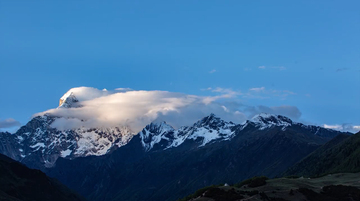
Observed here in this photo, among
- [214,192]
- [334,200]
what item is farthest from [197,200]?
[334,200]

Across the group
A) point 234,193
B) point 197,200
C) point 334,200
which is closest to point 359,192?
point 334,200

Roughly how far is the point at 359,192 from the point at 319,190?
51.2 ft

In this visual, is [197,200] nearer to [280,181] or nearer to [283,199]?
[283,199]

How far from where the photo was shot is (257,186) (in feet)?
608

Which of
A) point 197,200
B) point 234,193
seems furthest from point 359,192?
point 197,200

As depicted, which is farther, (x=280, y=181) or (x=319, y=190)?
(x=280, y=181)

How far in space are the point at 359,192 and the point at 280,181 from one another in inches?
1366

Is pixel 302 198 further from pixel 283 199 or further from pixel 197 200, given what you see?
pixel 197 200

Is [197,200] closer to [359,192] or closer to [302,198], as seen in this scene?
[302,198]

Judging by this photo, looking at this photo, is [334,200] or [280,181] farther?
[280,181]

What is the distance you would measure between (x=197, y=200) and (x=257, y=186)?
119 feet

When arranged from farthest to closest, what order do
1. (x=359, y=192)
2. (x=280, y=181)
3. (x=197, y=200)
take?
(x=280, y=181)
(x=359, y=192)
(x=197, y=200)

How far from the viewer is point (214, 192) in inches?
6526

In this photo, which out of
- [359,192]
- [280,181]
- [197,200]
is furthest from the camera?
[280,181]
